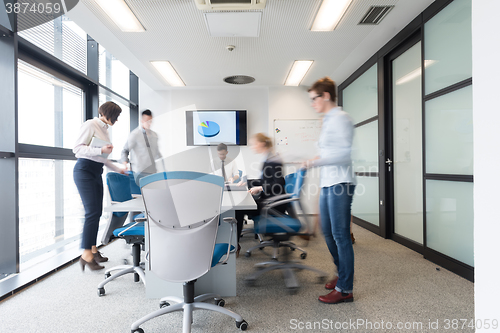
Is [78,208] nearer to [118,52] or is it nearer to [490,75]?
[118,52]

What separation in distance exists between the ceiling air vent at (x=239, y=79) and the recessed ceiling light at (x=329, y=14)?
2.00m

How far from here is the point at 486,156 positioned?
1.15 m

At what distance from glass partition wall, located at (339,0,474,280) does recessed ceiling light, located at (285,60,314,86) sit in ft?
3.09

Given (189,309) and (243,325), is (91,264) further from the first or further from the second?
(243,325)

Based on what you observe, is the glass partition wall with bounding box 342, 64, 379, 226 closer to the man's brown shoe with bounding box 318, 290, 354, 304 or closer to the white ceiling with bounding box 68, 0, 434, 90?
the white ceiling with bounding box 68, 0, 434, 90

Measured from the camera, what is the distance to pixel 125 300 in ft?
6.93

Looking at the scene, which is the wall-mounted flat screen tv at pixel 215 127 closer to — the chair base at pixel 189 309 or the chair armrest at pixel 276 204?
the chair armrest at pixel 276 204

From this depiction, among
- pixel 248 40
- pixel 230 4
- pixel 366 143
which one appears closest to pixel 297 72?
pixel 248 40

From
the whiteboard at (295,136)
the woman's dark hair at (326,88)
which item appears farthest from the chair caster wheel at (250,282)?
the whiteboard at (295,136)

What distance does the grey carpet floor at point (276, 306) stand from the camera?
1.74 m

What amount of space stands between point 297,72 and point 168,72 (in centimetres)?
225

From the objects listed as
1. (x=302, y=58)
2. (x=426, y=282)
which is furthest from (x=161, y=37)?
(x=426, y=282)

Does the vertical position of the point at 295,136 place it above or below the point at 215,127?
below

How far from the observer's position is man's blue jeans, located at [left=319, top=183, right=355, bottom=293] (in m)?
1.89
